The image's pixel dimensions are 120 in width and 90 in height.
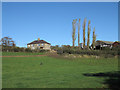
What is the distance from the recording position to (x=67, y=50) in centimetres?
2586

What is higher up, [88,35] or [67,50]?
[88,35]

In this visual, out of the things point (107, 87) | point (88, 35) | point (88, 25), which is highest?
point (88, 25)

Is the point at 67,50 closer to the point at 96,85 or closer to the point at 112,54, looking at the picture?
the point at 112,54

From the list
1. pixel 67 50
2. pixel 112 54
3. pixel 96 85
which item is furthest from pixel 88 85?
pixel 67 50

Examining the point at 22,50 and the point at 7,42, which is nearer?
the point at 22,50

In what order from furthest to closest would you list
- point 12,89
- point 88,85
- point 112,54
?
point 112,54
point 88,85
point 12,89

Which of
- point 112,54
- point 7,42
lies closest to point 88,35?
point 112,54

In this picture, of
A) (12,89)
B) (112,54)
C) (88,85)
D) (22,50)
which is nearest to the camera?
(12,89)

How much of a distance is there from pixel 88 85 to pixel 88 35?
29.1 meters

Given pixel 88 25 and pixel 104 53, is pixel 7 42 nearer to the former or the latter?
pixel 88 25

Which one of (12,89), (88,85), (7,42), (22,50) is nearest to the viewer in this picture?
(12,89)

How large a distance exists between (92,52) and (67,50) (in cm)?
493

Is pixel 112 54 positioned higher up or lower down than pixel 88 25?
lower down

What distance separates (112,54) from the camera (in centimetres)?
2159
